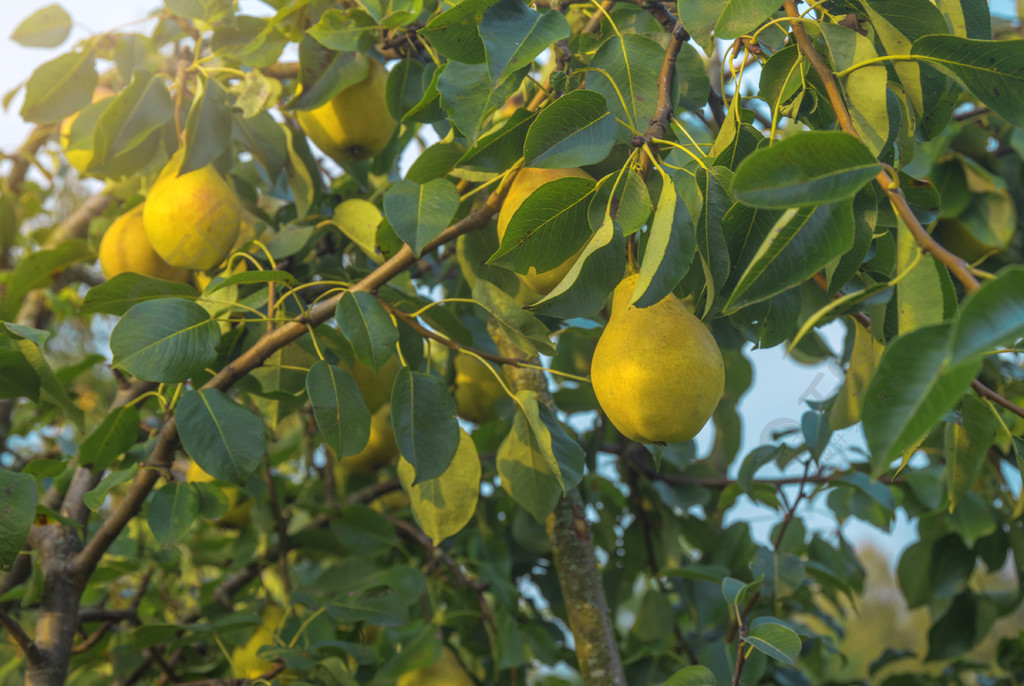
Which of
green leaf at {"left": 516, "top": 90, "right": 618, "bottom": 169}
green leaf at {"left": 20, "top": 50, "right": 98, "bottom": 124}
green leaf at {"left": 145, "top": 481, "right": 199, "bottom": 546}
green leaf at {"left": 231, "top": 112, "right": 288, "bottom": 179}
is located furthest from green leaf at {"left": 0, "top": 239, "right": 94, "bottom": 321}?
green leaf at {"left": 516, "top": 90, "right": 618, "bottom": 169}

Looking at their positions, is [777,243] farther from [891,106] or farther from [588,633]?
[588,633]

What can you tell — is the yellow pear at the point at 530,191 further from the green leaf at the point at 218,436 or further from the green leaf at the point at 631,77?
the green leaf at the point at 218,436

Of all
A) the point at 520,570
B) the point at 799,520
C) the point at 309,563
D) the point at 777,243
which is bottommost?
the point at 309,563

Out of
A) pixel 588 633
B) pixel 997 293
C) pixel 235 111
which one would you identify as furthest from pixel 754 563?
pixel 235 111

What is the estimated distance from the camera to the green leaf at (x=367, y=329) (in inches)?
28.1

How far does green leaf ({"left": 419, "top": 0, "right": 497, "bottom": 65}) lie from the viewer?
63 cm

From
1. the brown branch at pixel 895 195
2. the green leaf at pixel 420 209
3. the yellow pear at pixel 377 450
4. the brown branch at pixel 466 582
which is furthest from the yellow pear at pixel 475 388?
the brown branch at pixel 895 195

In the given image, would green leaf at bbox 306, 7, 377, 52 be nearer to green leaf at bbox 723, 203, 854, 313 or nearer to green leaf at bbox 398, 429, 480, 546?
green leaf at bbox 398, 429, 480, 546

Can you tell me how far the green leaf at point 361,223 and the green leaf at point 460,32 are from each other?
0.31 metres

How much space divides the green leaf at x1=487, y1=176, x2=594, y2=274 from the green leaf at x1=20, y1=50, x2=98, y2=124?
0.81m

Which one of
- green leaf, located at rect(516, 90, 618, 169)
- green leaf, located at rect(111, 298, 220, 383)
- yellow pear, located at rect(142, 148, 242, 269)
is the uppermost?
green leaf, located at rect(516, 90, 618, 169)

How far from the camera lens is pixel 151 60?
1183 mm

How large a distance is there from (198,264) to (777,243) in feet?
2.68

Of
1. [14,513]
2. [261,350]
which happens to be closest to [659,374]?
[261,350]
